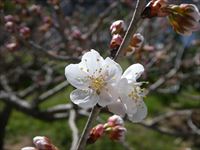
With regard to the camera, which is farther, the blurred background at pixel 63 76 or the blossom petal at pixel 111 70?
the blurred background at pixel 63 76

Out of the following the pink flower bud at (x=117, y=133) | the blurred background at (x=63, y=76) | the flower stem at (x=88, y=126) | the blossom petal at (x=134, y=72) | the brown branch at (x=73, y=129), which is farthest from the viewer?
the blurred background at (x=63, y=76)

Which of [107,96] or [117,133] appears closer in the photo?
[107,96]

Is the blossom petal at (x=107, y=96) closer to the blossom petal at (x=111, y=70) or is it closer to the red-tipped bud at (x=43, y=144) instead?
the blossom petal at (x=111, y=70)

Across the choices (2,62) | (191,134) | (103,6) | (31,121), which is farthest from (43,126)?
(191,134)

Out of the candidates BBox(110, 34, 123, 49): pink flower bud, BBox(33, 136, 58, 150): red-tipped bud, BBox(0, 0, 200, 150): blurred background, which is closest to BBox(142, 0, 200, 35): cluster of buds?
BBox(110, 34, 123, 49): pink flower bud

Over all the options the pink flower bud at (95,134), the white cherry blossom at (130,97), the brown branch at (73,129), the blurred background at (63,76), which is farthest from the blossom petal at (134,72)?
→ the blurred background at (63,76)

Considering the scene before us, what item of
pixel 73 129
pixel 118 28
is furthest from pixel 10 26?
pixel 118 28

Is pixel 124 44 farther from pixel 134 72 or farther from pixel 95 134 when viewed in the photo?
pixel 95 134

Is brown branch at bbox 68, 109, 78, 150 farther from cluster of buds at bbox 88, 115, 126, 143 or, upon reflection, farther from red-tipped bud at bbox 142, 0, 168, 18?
red-tipped bud at bbox 142, 0, 168, 18
